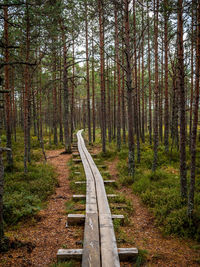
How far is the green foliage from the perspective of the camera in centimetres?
566

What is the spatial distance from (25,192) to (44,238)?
9.45 ft

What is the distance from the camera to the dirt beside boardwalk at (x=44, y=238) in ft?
12.8

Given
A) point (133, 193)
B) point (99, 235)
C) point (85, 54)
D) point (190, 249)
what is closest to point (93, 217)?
point (99, 235)

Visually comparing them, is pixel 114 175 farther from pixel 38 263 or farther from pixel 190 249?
pixel 38 263

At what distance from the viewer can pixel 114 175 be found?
10227mm

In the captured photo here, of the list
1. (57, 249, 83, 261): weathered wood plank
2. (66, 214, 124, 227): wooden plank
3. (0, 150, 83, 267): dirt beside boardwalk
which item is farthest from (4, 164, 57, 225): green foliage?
(57, 249, 83, 261): weathered wood plank

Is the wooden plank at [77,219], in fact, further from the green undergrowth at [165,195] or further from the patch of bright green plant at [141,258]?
the green undergrowth at [165,195]

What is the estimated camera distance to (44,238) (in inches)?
190

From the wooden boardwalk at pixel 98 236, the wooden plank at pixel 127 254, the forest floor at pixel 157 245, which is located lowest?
the forest floor at pixel 157 245

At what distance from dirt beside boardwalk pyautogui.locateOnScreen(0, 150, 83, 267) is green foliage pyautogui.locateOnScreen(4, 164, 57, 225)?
0.39 metres

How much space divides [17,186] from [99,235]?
4.81m

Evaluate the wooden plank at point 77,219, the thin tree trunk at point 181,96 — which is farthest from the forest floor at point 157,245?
the thin tree trunk at point 181,96

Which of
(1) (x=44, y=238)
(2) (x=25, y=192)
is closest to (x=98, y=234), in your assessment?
(1) (x=44, y=238)

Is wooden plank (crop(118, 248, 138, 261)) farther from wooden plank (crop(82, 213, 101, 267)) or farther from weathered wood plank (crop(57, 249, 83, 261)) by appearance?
weathered wood plank (crop(57, 249, 83, 261))
